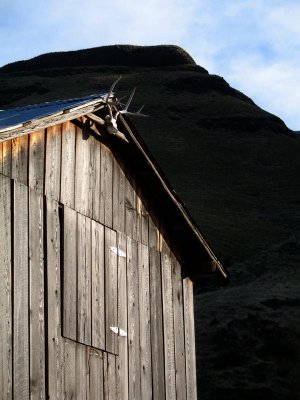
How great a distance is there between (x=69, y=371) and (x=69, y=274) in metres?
0.98

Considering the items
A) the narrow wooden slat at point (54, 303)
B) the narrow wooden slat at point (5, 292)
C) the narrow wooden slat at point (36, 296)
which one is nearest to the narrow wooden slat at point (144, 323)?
the narrow wooden slat at point (54, 303)

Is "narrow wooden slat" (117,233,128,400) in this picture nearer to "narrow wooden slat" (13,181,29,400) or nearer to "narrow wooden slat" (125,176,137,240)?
"narrow wooden slat" (125,176,137,240)

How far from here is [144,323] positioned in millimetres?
11703

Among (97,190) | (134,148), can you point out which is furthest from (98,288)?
(134,148)

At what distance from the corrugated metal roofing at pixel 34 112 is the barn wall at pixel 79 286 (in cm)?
20

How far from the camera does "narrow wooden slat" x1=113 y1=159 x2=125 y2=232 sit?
37.7 ft

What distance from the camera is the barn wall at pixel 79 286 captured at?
9.45 metres

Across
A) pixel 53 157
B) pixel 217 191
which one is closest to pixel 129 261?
pixel 53 157

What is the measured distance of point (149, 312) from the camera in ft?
38.9

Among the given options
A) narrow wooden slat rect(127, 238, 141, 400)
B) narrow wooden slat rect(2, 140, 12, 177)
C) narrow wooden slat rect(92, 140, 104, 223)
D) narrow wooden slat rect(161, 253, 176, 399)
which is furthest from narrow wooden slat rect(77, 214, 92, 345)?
narrow wooden slat rect(161, 253, 176, 399)

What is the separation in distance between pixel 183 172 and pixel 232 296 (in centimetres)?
4332

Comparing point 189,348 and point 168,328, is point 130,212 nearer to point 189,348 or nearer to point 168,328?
point 168,328

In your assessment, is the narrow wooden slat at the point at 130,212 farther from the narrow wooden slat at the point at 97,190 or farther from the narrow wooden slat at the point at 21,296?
the narrow wooden slat at the point at 21,296

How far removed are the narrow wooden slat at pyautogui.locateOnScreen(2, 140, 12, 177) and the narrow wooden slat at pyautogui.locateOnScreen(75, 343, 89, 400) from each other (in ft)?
6.49
